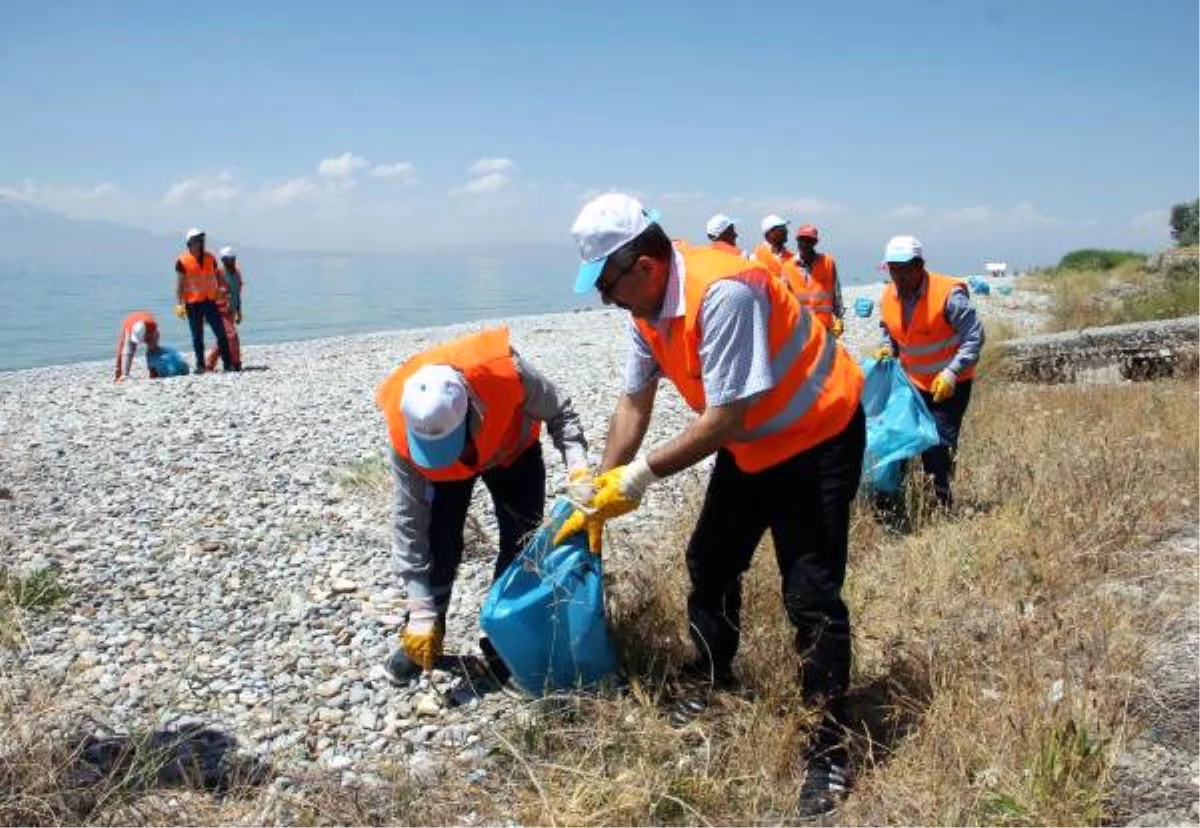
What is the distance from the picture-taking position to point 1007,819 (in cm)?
214

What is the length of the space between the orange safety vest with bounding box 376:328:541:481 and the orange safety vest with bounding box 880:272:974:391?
2.63 m

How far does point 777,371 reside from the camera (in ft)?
8.04

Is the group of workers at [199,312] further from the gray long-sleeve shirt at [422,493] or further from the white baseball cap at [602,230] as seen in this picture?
the white baseball cap at [602,230]

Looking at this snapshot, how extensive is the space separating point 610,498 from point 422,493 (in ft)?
2.87

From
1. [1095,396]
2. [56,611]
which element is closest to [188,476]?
[56,611]

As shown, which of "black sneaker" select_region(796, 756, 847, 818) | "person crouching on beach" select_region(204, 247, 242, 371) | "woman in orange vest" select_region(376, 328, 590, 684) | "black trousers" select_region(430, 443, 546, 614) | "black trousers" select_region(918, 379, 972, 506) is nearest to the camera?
"black sneaker" select_region(796, 756, 847, 818)

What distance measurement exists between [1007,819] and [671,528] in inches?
107

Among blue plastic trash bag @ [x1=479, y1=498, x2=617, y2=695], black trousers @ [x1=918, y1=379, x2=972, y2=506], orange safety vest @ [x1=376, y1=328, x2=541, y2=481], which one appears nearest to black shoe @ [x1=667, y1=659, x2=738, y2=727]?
blue plastic trash bag @ [x1=479, y1=498, x2=617, y2=695]

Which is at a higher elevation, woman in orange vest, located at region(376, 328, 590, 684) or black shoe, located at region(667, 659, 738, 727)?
woman in orange vest, located at region(376, 328, 590, 684)

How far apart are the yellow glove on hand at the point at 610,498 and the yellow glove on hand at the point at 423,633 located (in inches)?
29.0

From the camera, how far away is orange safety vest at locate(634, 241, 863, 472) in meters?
2.39

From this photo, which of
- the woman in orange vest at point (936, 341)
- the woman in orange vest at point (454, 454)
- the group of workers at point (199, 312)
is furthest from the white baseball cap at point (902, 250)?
the group of workers at point (199, 312)

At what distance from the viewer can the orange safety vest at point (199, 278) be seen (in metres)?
11.1

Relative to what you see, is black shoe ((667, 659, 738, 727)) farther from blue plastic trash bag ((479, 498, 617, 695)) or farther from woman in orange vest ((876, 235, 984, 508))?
woman in orange vest ((876, 235, 984, 508))
